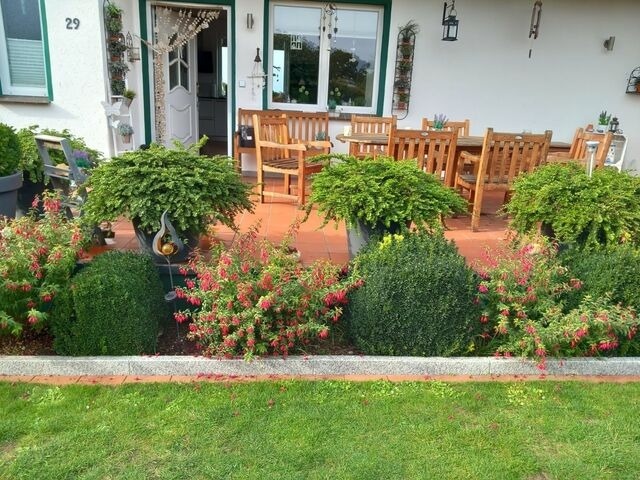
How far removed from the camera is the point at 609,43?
6.20m

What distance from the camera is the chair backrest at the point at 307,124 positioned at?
609cm

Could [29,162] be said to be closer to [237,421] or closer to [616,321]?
[237,421]

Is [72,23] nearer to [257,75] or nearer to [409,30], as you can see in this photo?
[257,75]

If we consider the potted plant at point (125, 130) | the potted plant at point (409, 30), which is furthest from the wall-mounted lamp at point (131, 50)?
the potted plant at point (409, 30)

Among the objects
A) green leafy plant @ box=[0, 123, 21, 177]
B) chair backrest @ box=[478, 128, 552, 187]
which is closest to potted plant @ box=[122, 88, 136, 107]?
green leafy plant @ box=[0, 123, 21, 177]

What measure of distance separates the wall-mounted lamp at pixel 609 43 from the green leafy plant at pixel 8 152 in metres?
6.51

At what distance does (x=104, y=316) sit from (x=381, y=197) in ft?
5.19

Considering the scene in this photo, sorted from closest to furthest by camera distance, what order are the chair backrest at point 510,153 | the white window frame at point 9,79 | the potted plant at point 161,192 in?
the potted plant at point 161,192, the chair backrest at point 510,153, the white window frame at point 9,79

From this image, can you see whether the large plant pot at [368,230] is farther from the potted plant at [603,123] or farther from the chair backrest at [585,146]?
the potted plant at [603,123]

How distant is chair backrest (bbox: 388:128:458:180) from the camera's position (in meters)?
4.02

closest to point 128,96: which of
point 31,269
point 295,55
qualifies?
point 295,55

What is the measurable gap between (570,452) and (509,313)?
2.54ft

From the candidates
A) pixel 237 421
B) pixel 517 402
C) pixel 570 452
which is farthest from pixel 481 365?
pixel 237 421

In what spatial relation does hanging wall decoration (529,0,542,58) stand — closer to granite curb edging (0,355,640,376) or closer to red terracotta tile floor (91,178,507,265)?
red terracotta tile floor (91,178,507,265)
